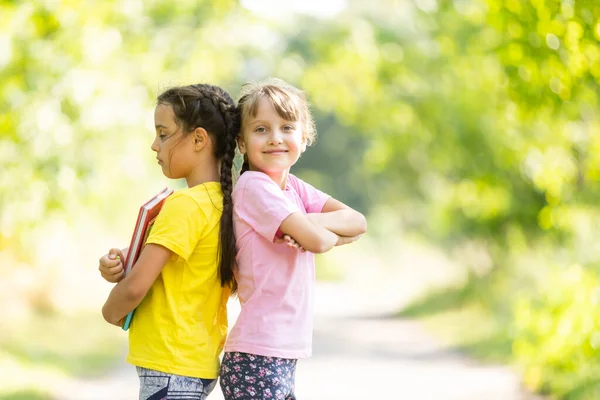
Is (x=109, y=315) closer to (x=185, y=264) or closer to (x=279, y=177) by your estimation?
(x=185, y=264)

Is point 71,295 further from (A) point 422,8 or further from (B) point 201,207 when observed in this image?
(B) point 201,207

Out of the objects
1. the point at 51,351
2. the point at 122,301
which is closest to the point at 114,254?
the point at 122,301

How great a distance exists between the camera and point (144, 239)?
327 centimetres

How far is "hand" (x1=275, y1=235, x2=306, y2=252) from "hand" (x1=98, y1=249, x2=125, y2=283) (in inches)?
20.5

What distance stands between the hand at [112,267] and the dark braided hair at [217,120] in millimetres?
324

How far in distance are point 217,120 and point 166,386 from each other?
90cm

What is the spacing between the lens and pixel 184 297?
323 cm

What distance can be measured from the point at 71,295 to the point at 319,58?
5.79 meters

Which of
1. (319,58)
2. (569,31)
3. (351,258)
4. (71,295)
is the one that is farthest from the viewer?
(351,258)

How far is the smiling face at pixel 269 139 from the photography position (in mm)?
3307

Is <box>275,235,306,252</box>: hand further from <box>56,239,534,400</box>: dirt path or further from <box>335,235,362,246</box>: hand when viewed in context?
<box>56,239,534,400</box>: dirt path

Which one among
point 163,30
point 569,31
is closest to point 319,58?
point 163,30

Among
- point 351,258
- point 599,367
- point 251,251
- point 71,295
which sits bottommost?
point 251,251

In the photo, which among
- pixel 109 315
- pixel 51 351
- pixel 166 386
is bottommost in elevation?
pixel 166 386
